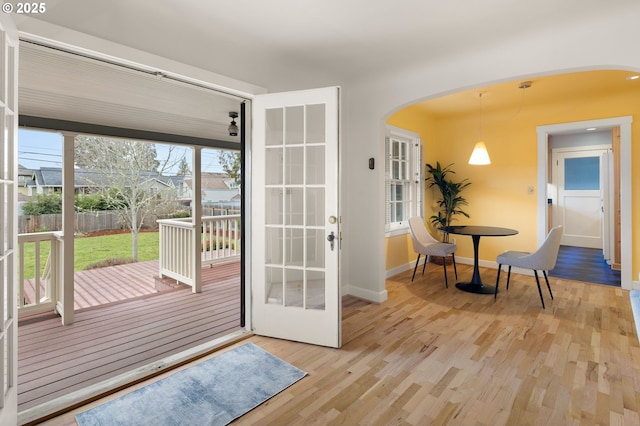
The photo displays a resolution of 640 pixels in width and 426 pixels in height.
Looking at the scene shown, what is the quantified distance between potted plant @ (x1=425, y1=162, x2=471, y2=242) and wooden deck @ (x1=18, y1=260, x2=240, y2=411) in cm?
358

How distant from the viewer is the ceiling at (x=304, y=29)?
6.73 ft

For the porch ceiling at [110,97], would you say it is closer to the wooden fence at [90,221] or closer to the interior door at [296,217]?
the interior door at [296,217]

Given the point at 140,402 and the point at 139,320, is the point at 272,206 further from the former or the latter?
the point at 139,320

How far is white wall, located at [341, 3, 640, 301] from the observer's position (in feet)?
7.66

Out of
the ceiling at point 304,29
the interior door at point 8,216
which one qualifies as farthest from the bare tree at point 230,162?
the interior door at point 8,216

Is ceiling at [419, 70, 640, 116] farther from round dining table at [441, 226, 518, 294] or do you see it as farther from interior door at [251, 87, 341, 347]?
interior door at [251, 87, 341, 347]

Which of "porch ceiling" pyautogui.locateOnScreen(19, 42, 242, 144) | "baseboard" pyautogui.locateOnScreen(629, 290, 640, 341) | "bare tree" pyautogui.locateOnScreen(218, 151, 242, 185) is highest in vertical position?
"porch ceiling" pyautogui.locateOnScreen(19, 42, 242, 144)

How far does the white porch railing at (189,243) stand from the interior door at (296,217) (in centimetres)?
210

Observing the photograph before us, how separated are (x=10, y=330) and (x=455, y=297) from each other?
3.90 m

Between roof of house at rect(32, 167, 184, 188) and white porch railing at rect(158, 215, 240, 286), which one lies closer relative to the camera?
roof of house at rect(32, 167, 184, 188)

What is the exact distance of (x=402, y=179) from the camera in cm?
511

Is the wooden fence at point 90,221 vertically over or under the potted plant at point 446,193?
under

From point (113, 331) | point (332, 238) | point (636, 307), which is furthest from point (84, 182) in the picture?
point (636, 307)

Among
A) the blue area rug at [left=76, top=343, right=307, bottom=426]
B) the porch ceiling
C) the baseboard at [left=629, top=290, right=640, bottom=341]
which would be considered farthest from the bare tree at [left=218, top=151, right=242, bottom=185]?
the baseboard at [left=629, top=290, right=640, bottom=341]
